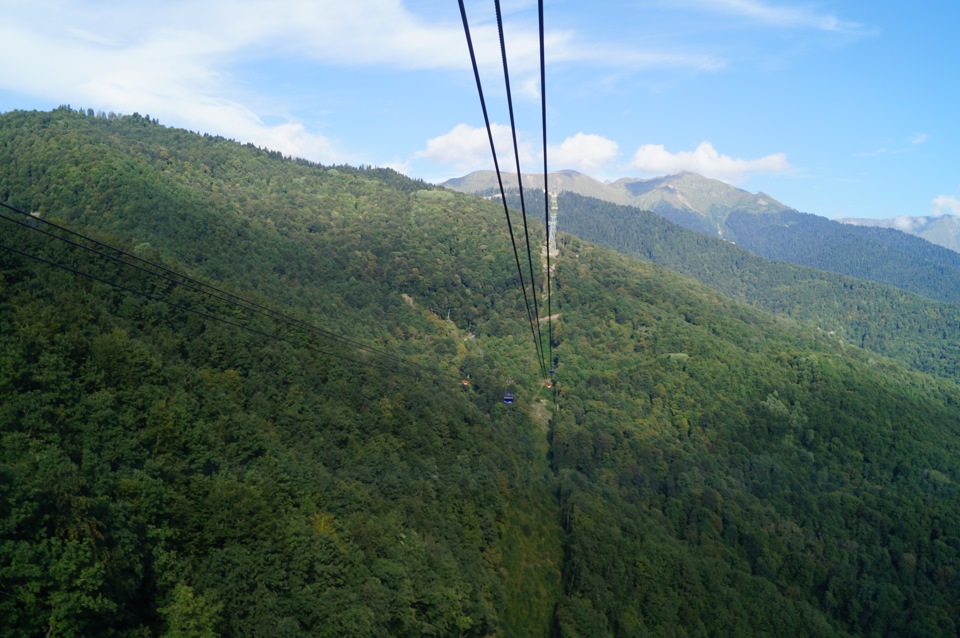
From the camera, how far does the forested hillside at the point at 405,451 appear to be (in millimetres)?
31656

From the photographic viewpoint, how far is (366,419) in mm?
70812

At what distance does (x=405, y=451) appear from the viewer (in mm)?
71750

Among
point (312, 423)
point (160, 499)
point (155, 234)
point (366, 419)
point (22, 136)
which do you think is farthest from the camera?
point (22, 136)

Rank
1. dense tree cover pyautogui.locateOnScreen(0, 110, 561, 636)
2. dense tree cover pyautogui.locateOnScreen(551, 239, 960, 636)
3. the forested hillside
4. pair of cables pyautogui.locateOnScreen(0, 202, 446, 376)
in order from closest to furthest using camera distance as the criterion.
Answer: pair of cables pyautogui.locateOnScreen(0, 202, 446, 376), dense tree cover pyautogui.locateOnScreen(0, 110, 561, 636), the forested hillside, dense tree cover pyautogui.locateOnScreen(551, 239, 960, 636)

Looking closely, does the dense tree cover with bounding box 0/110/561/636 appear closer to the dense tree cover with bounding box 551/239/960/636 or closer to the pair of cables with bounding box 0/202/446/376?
the pair of cables with bounding box 0/202/446/376

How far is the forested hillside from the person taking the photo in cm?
3166

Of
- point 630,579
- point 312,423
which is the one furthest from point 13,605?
point 630,579

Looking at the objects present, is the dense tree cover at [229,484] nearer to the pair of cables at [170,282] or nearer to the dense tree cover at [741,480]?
the pair of cables at [170,282]

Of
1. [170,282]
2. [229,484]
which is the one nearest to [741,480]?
[170,282]

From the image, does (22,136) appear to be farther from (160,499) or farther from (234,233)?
(160,499)

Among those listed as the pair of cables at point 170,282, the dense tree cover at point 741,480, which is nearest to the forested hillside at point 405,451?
the dense tree cover at point 741,480

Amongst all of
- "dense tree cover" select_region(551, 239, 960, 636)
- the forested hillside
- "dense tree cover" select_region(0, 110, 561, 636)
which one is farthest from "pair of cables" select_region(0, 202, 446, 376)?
"dense tree cover" select_region(551, 239, 960, 636)

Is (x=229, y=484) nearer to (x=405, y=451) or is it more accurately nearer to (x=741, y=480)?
(x=405, y=451)

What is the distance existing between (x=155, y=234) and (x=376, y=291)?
5923cm
